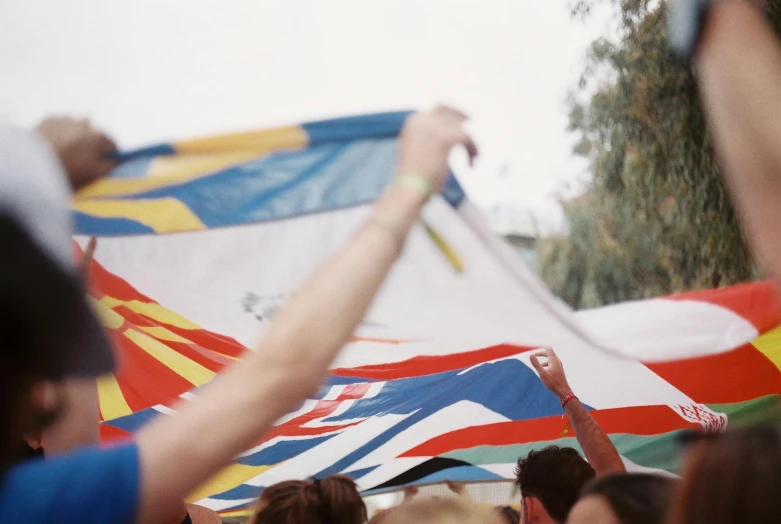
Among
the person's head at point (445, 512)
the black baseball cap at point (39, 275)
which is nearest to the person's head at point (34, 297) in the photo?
the black baseball cap at point (39, 275)

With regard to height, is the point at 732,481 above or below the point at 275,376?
below

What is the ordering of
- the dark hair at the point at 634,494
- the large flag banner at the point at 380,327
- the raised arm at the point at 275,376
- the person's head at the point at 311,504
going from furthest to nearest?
the person's head at the point at 311,504
the large flag banner at the point at 380,327
the dark hair at the point at 634,494
the raised arm at the point at 275,376

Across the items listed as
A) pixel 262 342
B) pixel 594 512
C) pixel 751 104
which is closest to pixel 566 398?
pixel 594 512

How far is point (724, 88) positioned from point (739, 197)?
0.13m

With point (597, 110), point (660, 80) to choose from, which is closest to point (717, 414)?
point (660, 80)

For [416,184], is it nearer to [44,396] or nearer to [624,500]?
[44,396]

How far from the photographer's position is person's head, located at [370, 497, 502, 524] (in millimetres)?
1472

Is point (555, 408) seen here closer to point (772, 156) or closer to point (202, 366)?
point (202, 366)

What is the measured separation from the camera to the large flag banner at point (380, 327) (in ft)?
6.08

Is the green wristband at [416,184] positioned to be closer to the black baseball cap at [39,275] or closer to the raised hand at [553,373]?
the black baseball cap at [39,275]

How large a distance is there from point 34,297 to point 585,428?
6.98 feet

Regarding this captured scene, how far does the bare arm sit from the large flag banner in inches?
15.4

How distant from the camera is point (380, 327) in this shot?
272 centimetres

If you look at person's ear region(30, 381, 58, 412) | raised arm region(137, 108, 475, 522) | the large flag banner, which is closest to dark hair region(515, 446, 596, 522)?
the large flag banner
